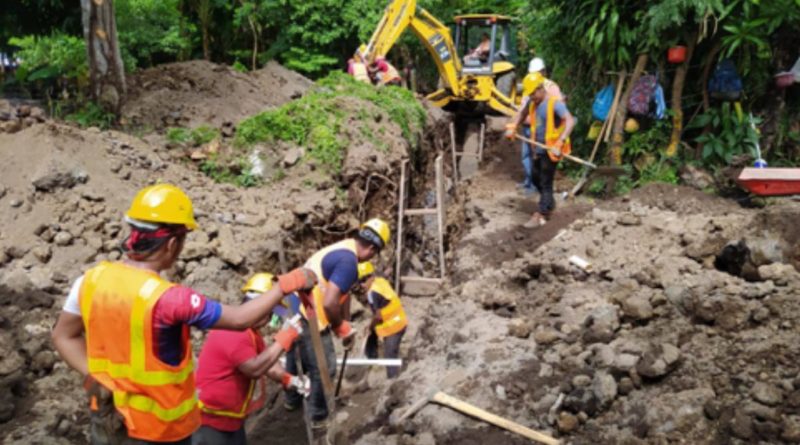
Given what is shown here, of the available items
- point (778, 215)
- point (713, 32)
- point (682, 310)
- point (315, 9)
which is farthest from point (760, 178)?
point (315, 9)

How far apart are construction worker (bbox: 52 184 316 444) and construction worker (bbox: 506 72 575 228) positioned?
5721 mm

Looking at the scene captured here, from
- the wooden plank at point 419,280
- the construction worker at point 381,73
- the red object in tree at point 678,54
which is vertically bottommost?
the wooden plank at point 419,280

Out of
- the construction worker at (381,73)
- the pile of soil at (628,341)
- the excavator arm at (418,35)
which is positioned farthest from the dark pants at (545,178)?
the excavator arm at (418,35)

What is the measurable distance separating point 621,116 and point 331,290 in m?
6.53

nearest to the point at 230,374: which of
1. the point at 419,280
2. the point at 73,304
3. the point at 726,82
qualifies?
the point at 73,304

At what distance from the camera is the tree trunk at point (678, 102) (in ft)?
28.1

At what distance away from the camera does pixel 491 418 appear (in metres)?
3.87

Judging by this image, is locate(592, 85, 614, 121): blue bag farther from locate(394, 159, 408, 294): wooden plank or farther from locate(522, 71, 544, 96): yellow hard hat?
locate(394, 159, 408, 294): wooden plank

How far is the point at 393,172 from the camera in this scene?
27.5ft

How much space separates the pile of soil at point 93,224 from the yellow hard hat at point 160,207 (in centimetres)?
267

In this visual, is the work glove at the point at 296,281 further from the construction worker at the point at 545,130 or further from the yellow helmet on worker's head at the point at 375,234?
the construction worker at the point at 545,130

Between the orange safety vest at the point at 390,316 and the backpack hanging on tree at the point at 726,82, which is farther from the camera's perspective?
the backpack hanging on tree at the point at 726,82

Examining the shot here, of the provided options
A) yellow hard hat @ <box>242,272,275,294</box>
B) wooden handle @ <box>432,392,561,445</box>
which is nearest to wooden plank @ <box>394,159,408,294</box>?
wooden handle @ <box>432,392,561,445</box>

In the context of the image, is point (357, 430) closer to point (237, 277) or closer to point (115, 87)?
point (237, 277)
